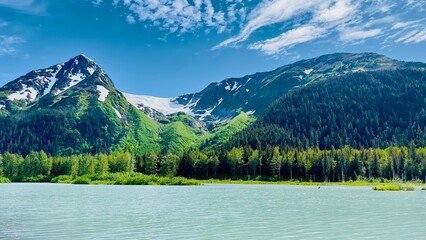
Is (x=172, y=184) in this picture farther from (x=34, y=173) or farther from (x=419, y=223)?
(x=419, y=223)

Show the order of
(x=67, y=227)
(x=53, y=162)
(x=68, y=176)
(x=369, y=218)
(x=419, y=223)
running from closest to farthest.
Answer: (x=67, y=227) → (x=419, y=223) → (x=369, y=218) → (x=68, y=176) → (x=53, y=162)

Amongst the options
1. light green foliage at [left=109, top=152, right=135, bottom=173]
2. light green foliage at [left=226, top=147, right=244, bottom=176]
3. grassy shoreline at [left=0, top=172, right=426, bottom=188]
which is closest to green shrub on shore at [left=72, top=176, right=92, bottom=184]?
grassy shoreline at [left=0, top=172, right=426, bottom=188]

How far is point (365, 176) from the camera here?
182 m

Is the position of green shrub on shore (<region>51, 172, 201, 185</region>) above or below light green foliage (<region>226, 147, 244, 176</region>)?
below

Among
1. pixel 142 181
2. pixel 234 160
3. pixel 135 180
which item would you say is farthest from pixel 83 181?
pixel 234 160

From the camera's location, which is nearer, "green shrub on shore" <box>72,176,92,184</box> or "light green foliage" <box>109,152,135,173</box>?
"green shrub on shore" <box>72,176,92,184</box>

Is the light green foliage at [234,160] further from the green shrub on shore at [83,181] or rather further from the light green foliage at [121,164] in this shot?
the green shrub on shore at [83,181]

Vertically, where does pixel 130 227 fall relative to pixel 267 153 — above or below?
below

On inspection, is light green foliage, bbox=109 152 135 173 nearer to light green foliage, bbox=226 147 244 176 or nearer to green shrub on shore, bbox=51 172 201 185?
green shrub on shore, bbox=51 172 201 185

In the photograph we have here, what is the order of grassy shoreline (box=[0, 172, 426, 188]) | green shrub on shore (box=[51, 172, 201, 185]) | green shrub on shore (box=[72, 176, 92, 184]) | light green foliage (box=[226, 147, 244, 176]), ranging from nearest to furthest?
grassy shoreline (box=[0, 172, 426, 188]) < green shrub on shore (box=[51, 172, 201, 185]) < green shrub on shore (box=[72, 176, 92, 184]) < light green foliage (box=[226, 147, 244, 176])

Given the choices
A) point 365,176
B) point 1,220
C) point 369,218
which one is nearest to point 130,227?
point 1,220

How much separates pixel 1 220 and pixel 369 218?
1490 inches

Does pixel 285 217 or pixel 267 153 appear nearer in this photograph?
pixel 285 217

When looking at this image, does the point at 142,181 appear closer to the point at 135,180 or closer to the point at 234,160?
the point at 135,180
